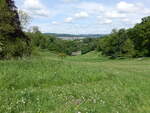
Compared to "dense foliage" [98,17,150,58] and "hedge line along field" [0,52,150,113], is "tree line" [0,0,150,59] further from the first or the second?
"hedge line along field" [0,52,150,113]

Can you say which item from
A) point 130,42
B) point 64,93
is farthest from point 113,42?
point 64,93

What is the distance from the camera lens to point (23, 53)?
31828mm

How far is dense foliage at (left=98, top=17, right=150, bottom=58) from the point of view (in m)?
55.6

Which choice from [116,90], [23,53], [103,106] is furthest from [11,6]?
[103,106]

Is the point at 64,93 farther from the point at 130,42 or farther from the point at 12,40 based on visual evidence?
the point at 130,42

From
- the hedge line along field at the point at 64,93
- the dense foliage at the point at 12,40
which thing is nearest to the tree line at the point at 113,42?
the dense foliage at the point at 12,40

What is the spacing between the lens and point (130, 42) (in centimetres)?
5872

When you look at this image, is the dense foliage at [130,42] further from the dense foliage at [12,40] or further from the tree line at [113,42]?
the dense foliage at [12,40]

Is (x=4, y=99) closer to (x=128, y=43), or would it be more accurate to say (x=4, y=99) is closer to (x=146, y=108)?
(x=146, y=108)

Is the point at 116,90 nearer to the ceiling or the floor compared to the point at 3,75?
nearer to the floor

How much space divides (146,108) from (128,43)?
52.4 meters

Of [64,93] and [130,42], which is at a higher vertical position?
[64,93]

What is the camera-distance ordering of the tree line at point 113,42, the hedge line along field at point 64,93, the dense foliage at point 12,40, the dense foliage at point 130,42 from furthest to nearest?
the dense foliage at point 130,42 < the tree line at point 113,42 < the dense foliage at point 12,40 < the hedge line along field at point 64,93

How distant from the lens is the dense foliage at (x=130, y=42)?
A: 5562cm
